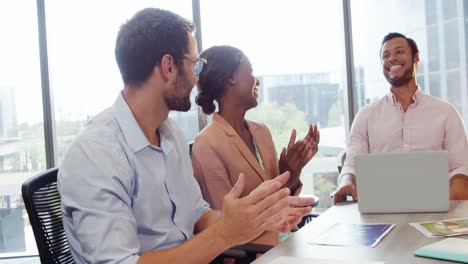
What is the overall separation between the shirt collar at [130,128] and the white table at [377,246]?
1.63 feet

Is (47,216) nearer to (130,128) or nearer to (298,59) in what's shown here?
(130,128)

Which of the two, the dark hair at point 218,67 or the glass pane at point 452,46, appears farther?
the glass pane at point 452,46

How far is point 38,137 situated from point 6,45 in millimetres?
856

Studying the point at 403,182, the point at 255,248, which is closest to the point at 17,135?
the point at 255,248

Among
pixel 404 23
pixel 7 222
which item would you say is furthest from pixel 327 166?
pixel 7 222

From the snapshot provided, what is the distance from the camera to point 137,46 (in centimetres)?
146

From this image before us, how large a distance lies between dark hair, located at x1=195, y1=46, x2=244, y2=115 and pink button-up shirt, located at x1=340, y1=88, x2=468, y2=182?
80 centimetres

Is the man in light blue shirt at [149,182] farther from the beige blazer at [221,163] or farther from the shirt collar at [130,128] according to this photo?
the beige blazer at [221,163]

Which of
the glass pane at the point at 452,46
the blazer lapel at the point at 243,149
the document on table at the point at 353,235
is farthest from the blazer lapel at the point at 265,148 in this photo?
the glass pane at the point at 452,46

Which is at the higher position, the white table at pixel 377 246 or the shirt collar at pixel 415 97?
the shirt collar at pixel 415 97

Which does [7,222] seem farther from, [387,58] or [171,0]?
[387,58]

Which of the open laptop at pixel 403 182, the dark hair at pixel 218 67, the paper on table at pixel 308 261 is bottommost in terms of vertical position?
the paper on table at pixel 308 261

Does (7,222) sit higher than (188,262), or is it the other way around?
(188,262)

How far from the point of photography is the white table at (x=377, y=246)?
1296 millimetres
